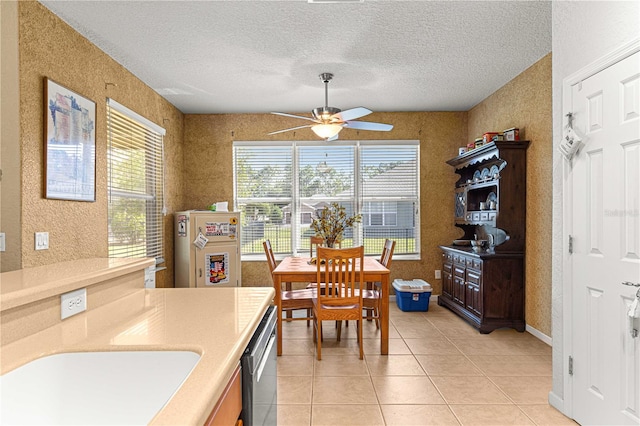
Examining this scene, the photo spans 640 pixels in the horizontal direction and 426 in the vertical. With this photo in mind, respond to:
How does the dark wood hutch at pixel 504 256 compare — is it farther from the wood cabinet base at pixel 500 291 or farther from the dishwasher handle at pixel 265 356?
the dishwasher handle at pixel 265 356

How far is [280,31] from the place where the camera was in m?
3.08

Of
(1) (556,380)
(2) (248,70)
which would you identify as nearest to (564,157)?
(1) (556,380)

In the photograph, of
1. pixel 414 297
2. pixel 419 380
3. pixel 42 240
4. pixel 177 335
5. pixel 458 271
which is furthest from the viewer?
pixel 414 297

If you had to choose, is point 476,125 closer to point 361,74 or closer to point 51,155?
point 361,74

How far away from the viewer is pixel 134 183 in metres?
4.10

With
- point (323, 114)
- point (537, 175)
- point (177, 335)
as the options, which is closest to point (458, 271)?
point (537, 175)

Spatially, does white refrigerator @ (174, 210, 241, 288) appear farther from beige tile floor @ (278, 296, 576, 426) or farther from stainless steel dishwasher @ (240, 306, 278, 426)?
stainless steel dishwasher @ (240, 306, 278, 426)

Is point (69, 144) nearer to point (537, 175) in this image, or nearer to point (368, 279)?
point (368, 279)

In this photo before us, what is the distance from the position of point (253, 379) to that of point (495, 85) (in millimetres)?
4440

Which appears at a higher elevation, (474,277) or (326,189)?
(326,189)

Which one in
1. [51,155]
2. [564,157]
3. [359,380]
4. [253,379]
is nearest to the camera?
[253,379]

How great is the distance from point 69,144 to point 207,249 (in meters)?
2.24

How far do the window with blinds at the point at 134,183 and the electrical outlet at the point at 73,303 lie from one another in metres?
2.44

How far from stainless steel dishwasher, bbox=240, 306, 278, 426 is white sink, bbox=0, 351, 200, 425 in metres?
0.20
